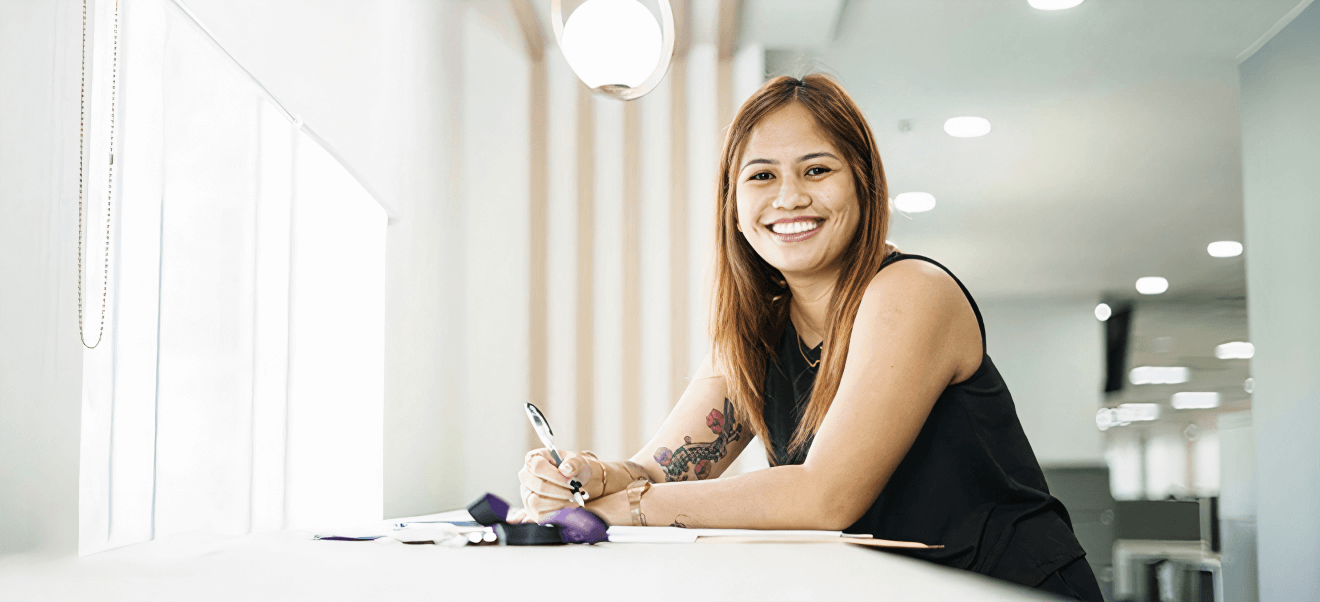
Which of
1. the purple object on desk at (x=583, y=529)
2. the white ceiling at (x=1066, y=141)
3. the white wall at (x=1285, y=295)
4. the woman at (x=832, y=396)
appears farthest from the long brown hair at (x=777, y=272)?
the white wall at (x=1285, y=295)

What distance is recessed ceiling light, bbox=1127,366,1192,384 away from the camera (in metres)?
2.93

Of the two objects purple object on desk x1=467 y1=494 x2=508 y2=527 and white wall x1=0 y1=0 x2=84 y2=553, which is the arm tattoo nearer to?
purple object on desk x1=467 y1=494 x2=508 y2=527

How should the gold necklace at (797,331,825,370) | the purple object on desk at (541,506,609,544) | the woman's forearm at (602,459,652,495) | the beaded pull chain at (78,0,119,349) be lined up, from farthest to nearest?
1. the gold necklace at (797,331,825,370)
2. the woman's forearm at (602,459,652,495)
3. the beaded pull chain at (78,0,119,349)
4. the purple object on desk at (541,506,609,544)

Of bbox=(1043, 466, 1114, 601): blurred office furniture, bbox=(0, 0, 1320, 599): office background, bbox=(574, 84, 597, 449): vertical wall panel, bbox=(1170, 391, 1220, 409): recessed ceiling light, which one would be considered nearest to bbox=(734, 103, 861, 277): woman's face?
bbox=(0, 0, 1320, 599): office background

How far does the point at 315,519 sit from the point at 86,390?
2.31 ft

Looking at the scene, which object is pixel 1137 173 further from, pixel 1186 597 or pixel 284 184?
pixel 284 184

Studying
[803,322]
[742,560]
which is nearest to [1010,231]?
[803,322]

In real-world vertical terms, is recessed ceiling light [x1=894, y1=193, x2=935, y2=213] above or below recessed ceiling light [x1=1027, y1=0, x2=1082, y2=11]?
below

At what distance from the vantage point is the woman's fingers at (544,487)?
2.93 feet

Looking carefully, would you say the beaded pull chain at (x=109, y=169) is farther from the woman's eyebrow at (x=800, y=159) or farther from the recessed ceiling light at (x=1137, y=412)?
the recessed ceiling light at (x=1137, y=412)

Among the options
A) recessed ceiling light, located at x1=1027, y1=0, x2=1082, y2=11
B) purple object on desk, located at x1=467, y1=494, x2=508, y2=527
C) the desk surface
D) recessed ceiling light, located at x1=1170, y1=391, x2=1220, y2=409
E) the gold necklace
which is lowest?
recessed ceiling light, located at x1=1170, y1=391, x2=1220, y2=409

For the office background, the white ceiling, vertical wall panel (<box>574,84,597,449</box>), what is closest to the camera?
the office background

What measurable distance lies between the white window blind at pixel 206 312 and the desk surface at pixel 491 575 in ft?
0.95

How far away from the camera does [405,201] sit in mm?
2160
